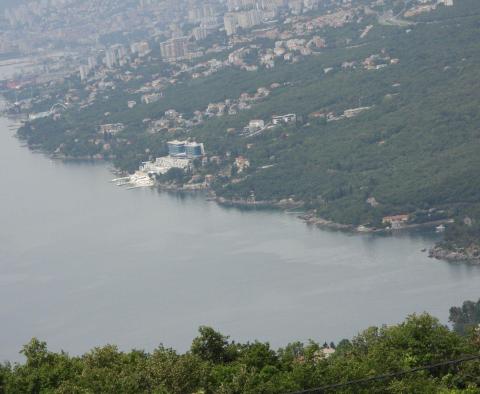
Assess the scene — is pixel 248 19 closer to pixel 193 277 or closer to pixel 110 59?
pixel 110 59

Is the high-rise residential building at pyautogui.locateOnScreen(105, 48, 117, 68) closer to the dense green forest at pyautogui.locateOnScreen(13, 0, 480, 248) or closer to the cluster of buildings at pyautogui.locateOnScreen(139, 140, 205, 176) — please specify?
the dense green forest at pyautogui.locateOnScreen(13, 0, 480, 248)

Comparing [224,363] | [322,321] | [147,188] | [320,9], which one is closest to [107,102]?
[320,9]

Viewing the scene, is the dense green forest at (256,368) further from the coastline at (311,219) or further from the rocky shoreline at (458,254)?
the coastline at (311,219)

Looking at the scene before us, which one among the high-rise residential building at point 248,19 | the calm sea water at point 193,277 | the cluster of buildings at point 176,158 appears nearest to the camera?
the calm sea water at point 193,277

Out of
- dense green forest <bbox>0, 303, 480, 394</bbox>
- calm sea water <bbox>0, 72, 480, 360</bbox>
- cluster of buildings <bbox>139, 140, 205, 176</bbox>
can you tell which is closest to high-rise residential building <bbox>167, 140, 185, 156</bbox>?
cluster of buildings <bbox>139, 140, 205, 176</bbox>

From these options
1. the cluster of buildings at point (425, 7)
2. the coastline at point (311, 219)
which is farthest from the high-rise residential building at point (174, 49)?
the coastline at point (311, 219)
